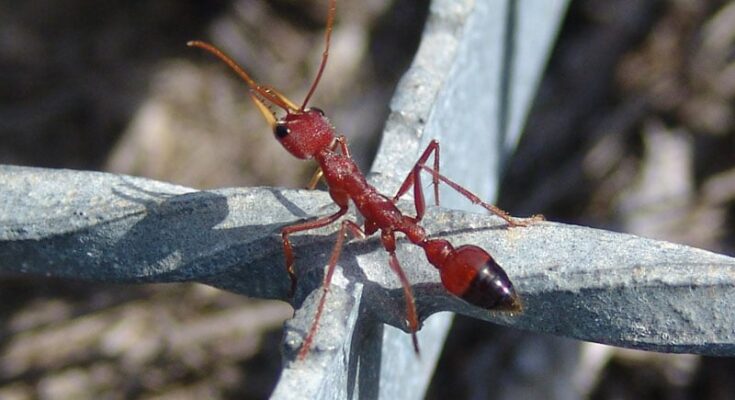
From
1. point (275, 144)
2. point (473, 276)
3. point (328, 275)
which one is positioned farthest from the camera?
point (275, 144)

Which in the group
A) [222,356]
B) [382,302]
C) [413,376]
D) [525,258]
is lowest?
[222,356]

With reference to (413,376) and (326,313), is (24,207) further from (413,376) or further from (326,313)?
(413,376)

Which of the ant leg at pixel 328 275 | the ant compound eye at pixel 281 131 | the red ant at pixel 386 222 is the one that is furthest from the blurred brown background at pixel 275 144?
the ant leg at pixel 328 275

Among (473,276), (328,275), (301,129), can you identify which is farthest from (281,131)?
(328,275)

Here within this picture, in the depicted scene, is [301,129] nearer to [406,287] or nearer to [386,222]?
[386,222]

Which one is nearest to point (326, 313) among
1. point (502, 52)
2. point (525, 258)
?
point (525, 258)

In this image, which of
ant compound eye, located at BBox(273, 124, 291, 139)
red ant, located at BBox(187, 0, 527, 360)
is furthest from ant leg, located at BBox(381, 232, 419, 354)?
ant compound eye, located at BBox(273, 124, 291, 139)
